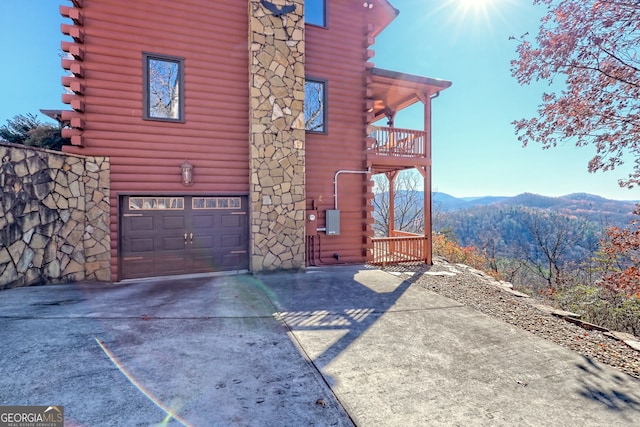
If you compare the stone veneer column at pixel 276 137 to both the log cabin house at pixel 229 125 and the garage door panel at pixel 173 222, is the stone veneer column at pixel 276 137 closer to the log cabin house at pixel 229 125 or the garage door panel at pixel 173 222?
the log cabin house at pixel 229 125

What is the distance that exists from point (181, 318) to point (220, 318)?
527mm

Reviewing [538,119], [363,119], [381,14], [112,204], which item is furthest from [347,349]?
[381,14]

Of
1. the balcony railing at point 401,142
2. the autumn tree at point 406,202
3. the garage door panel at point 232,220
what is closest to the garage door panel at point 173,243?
the garage door panel at point 232,220

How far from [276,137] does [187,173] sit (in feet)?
7.16

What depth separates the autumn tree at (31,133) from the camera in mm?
7406

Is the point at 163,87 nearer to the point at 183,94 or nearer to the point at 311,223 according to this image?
the point at 183,94

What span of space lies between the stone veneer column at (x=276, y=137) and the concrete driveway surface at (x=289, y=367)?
2430mm

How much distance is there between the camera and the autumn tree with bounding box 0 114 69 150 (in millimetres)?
7406

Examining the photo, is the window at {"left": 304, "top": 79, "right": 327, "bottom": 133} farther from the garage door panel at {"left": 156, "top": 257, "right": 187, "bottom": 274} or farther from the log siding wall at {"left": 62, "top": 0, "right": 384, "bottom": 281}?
the garage door panel at {"left": 156, "top": 257, "right": 187, "bottom": 274}

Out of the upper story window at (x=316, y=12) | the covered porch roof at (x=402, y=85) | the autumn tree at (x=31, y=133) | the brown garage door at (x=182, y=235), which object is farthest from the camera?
the covered porch roof at (x=402, y=85)

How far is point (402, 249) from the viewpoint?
31.6 ft

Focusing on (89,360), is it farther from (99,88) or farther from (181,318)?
(99,88)

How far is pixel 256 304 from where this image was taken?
4.90 metres

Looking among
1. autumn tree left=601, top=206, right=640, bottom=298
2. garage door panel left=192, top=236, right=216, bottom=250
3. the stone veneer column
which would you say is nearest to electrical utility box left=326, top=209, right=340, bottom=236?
the stone veneer column
